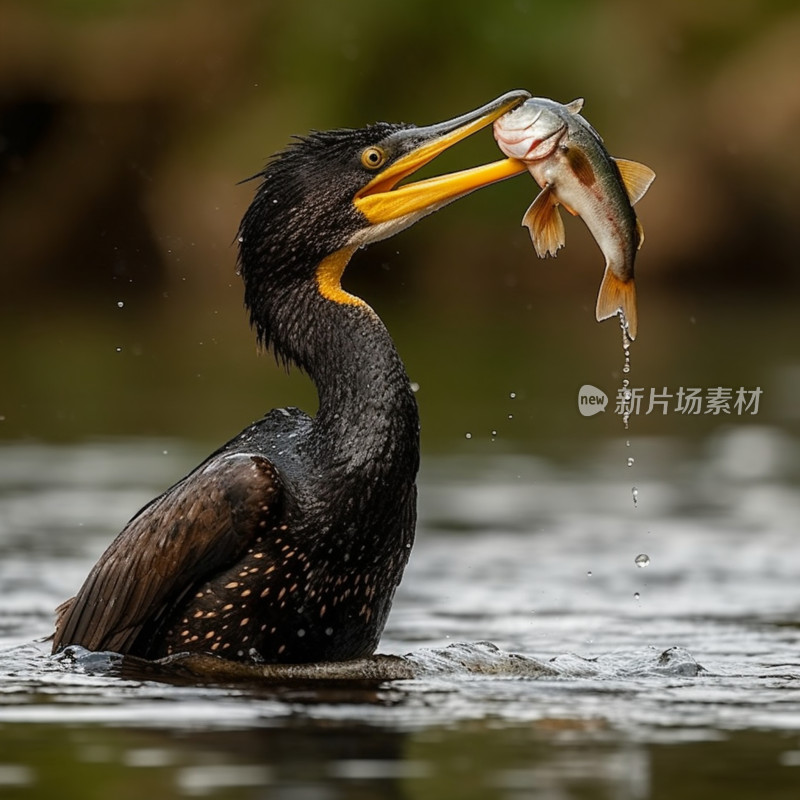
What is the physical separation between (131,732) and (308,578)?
129cm

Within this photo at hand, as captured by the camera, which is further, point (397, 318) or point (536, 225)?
point (397, 318)

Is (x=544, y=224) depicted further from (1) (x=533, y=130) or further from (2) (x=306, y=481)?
(2) (x=306, y=481)

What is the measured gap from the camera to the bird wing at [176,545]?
24.9 ft

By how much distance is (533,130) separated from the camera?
26.0ft

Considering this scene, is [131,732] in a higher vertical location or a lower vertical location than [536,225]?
lower

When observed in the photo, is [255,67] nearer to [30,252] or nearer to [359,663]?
[30,252]

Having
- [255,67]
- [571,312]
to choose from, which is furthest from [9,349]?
[255,67]

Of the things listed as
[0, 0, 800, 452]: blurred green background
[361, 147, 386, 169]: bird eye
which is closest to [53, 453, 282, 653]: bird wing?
[361, 147, 386, 169]: bird eye

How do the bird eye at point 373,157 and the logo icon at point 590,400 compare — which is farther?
the logo icon at point 590,400

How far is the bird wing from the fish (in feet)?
4.75

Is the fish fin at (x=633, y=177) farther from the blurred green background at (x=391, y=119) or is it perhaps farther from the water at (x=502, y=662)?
the blurred green background at (x=391, y=119)

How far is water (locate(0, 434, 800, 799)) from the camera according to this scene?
5.94m

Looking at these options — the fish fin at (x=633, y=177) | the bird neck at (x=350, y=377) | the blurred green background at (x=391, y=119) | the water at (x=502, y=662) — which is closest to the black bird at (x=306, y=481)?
the bird neck at (x=350, y=377)

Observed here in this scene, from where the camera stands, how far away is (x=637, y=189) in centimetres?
821
